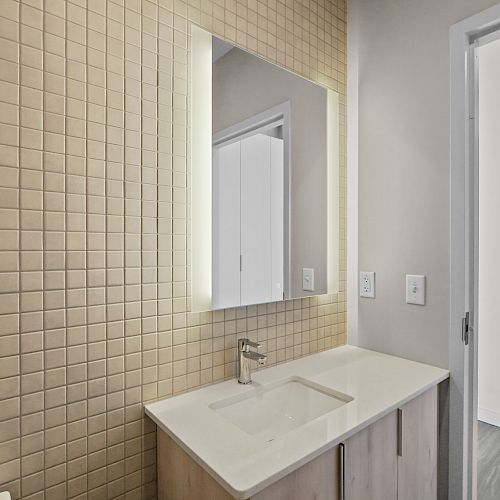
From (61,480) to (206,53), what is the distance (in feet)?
4.23

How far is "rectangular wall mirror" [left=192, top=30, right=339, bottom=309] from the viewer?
125 cm

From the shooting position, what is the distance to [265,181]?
4.66 feet

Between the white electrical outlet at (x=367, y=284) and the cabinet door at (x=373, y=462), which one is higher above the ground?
the white electrical outlet at (x=367, y=284)

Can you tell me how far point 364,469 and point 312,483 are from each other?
0.23m

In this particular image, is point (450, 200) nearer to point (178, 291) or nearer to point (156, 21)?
point (178, 291)

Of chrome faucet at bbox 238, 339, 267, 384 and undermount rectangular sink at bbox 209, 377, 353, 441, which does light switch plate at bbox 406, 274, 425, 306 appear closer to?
undermount rectangular sink at bbox 209, 377, 353, 441

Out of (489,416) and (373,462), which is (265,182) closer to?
(373,462)

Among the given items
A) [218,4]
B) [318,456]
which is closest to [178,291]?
[318,456]

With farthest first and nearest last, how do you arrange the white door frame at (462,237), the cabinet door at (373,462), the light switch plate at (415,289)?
the light switch plate at (415,289) < the white door frame at (462,237) < the cabinet door at (373,462)

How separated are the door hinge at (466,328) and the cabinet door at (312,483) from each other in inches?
28.6

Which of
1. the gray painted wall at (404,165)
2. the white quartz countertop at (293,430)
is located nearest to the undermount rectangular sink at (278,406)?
the white quartz countertop at (293,430)

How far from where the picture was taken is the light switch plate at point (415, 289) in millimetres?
1483

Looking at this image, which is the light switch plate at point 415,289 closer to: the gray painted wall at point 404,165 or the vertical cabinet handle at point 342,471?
the gray painted wall at point 404,165

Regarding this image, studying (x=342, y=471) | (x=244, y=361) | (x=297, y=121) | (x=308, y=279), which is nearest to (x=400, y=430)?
(x=342, y=471)
